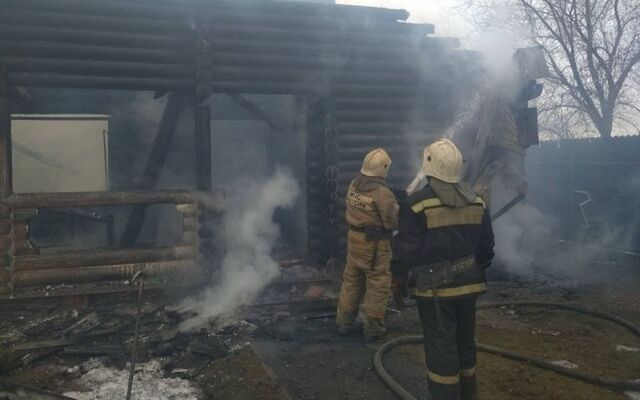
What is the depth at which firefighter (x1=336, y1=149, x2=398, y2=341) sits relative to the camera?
17.7ft

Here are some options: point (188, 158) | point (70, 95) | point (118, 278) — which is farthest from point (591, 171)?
point (70, 95)

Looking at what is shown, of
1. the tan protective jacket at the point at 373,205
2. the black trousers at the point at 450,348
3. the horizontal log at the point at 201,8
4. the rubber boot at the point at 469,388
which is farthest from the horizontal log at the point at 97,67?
the rubber boot at the point at 469,388

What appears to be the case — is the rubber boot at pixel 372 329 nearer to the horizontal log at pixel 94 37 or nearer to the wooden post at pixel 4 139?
the horizontal log at pixel 94 37

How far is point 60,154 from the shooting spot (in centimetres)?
1072

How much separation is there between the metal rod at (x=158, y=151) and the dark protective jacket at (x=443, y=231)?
544 centimetres

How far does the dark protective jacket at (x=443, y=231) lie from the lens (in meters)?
3.57

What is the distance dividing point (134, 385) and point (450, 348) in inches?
105

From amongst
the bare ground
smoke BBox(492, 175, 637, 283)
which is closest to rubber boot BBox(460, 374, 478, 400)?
the bare ground

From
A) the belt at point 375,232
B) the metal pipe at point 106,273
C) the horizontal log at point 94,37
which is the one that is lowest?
the metal pipe at point 106,273

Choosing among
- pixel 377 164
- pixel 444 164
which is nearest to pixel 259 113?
pixel 377 164

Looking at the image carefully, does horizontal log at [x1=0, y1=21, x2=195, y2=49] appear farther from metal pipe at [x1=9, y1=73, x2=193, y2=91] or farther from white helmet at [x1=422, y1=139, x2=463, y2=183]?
white helmet at [x1=422, y1=139, x2=463, y2=183]

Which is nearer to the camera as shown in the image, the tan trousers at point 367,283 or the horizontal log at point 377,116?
the tan trousers at point 367,283

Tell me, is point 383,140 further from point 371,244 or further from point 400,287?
point 400,287

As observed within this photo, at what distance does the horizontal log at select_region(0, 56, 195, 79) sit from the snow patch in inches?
163
